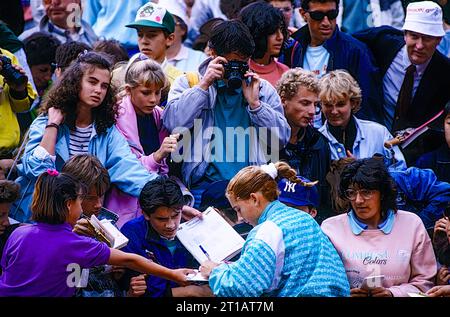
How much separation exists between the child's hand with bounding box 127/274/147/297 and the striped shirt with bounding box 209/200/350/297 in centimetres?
51

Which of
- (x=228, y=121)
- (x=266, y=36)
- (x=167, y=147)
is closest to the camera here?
(x=167, y=147)

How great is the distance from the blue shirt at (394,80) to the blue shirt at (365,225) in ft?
5.04

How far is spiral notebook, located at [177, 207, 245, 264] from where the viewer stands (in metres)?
6.64

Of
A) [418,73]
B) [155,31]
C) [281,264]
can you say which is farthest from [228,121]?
[418,73]

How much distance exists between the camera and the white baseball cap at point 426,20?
8.12 meters

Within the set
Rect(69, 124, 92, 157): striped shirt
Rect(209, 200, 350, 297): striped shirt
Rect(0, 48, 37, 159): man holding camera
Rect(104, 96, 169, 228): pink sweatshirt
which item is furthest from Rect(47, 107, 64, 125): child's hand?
Rect(209, 200, 350, 297): striped shirt

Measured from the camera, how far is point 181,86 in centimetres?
748

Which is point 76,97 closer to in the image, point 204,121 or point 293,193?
point 204,121

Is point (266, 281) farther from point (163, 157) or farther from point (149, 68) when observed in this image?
point (149, 68)

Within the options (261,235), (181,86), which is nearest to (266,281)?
(261,235)

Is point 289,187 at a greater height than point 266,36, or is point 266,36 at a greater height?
point 266,36

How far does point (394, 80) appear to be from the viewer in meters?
8.27

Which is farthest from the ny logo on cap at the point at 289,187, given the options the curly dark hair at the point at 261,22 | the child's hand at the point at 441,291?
the curly dark hair at the point at 261,22

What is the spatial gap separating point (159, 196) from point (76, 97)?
34.3 inches
